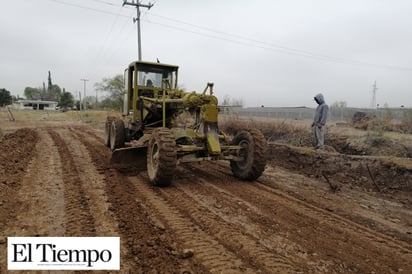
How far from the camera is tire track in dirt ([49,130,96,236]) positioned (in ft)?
15.0

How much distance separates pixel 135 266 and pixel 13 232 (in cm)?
190

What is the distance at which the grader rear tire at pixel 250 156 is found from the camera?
768 cm

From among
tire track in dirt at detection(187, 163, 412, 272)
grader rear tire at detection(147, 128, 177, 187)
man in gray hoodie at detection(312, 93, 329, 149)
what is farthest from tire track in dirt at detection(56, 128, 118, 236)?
man in gray hoodie at detection(312, 93, 329, 149)

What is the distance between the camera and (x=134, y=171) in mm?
8555

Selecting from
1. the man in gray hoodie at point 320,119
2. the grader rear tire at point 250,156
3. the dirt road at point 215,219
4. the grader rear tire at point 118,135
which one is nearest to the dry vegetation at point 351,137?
the man in gray hoodie at point 320,119

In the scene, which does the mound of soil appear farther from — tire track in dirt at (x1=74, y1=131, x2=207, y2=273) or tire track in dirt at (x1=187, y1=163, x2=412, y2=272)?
tire track in dirt at (x1=74, y1=131, x2=207, y2=273)

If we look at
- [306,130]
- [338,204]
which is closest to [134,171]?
[338,204]

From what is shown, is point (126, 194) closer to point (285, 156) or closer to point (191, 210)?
point (191, 210)

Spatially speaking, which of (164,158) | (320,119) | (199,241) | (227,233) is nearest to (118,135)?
(164,158)

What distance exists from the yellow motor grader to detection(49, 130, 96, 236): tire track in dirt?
1250 millimetres

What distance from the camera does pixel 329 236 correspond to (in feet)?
15.4

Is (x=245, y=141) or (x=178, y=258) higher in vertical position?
(x=245, y=141)

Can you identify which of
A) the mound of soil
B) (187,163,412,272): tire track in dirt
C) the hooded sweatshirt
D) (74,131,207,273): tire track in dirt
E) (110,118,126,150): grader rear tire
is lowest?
(187,163,412,272): tire track in dirt

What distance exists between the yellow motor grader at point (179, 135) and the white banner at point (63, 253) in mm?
2798
